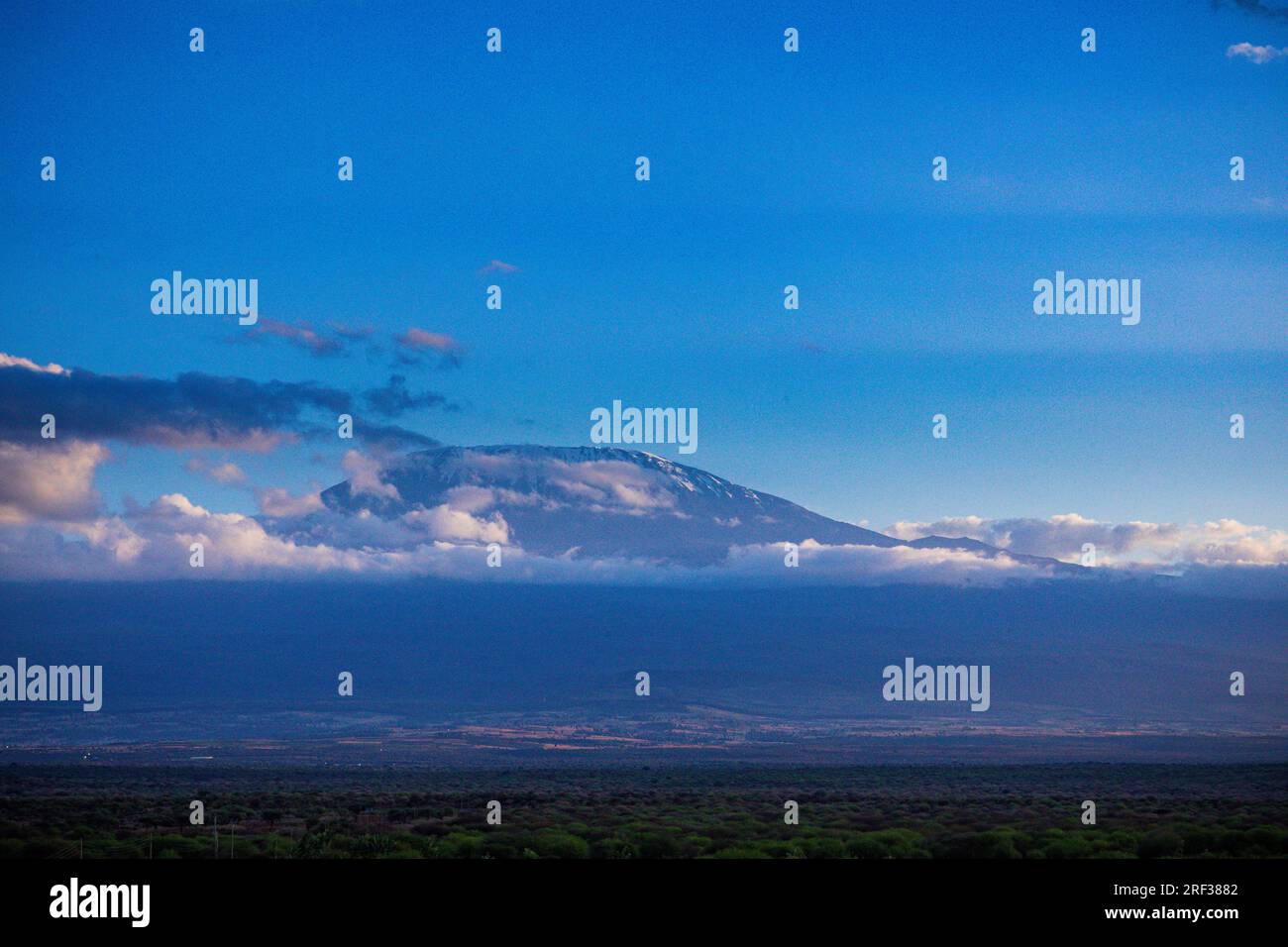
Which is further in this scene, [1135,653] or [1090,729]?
[1135,653]
